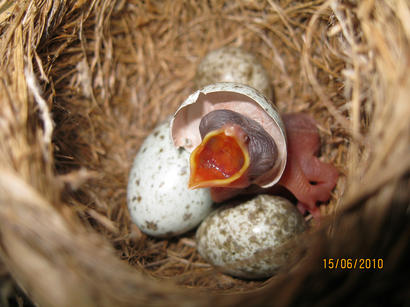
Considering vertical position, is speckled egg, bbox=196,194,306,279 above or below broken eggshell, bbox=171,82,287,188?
below

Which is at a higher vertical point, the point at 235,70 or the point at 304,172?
the point at 235,70

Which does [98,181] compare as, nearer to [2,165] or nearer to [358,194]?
[2,165]

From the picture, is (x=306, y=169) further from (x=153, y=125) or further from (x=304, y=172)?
(x=153, y=125)

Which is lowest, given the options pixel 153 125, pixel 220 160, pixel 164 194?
pixel 164 194
